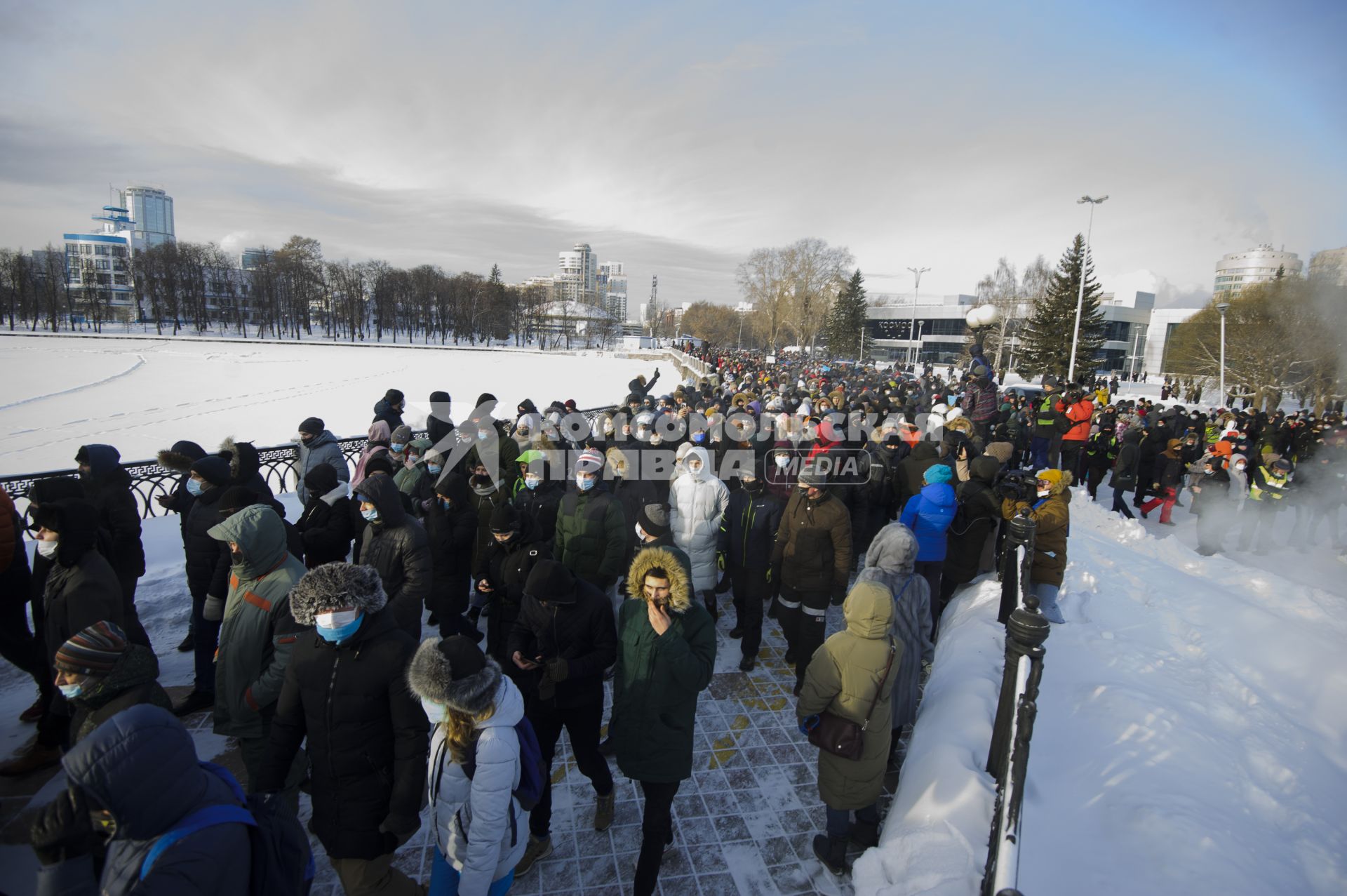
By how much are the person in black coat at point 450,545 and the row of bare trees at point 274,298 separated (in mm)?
75509

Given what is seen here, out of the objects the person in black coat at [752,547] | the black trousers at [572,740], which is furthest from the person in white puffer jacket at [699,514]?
the black trousers at [572,740]

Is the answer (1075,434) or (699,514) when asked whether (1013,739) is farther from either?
(1075,434)

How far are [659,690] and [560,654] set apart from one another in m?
0.55

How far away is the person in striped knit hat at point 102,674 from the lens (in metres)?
2.10

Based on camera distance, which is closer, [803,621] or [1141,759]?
[1141,759]

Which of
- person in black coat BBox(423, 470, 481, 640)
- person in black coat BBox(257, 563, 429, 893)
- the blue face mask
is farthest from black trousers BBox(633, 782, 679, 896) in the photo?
person in black coat BBox(423, 470, 481, 640)

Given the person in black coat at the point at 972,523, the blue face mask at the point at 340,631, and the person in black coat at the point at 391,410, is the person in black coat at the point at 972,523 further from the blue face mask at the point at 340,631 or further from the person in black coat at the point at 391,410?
the person in black coat at the point at 391,410

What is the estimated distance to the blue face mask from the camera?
2.35 meters

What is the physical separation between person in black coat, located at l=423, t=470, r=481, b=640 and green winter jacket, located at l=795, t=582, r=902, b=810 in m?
2.91

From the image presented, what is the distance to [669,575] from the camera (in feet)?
9.24

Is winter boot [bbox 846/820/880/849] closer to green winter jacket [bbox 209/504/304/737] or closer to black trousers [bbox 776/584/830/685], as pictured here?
black trousers [bbox 776/584/830/685]

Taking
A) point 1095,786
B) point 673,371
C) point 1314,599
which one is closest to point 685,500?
point 1095,786

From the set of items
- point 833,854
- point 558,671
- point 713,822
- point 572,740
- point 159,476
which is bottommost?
point 713,822

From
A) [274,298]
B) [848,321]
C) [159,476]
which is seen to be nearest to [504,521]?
[159,476]
